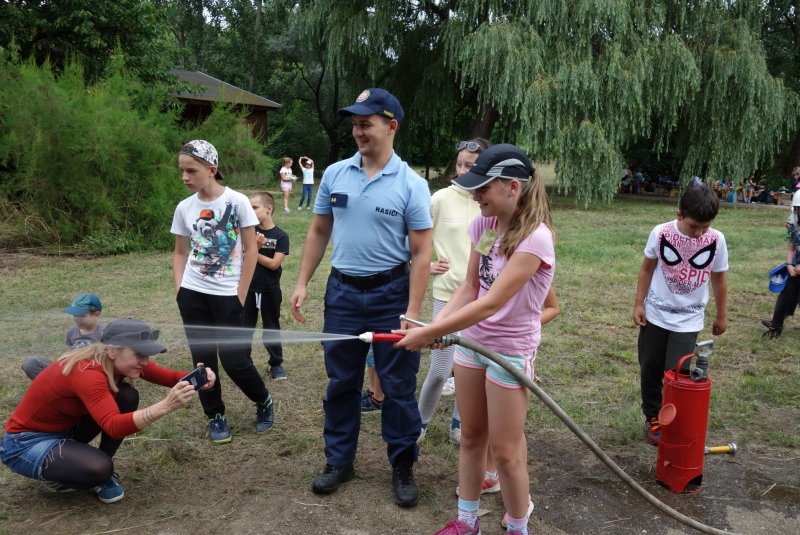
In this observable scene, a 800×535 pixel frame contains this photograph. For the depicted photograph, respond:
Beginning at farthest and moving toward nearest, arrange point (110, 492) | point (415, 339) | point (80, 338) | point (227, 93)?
point (227, 93) < point (80, 338) < point (110, 492) < point (415, 339)

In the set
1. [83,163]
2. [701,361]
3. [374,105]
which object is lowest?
[701,361]

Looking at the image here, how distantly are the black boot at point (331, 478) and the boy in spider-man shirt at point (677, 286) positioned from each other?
204cm

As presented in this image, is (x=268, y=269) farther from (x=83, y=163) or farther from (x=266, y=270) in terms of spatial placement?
(x=83, y=163)

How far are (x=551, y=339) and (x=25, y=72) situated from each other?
1001 centimetres

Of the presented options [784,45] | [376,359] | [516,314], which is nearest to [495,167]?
[516,314]

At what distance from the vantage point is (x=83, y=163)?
10.4 meters

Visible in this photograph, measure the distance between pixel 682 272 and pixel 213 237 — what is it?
292cm

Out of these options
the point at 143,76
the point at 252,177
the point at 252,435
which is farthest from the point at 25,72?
the point at 252,435

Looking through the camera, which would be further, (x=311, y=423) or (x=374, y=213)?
(x=311, y=423)

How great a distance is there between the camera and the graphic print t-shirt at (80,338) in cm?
341

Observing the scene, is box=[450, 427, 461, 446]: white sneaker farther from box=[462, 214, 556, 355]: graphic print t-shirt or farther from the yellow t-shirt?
box=[462, 214, 556, 355]: graphic print t-shirt

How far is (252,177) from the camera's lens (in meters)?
16.8

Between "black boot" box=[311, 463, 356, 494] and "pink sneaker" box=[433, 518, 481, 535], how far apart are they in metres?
0.74

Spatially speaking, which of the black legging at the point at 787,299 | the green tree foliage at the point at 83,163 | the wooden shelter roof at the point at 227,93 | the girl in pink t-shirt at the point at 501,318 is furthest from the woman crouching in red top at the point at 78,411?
the wooden shelter roof at the point at 227,93
